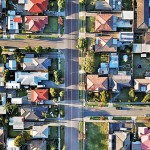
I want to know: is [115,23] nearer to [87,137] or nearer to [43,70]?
[43,70]

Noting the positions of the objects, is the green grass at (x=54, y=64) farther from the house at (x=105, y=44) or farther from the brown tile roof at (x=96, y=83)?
the house at (x=105, y=44)

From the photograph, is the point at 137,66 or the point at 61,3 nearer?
the point at 61,3

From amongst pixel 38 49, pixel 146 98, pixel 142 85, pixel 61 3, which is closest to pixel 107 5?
pixel 61 3

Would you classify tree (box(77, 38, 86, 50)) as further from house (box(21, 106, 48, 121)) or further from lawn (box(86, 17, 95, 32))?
house (box(21, 106, 48, 121))

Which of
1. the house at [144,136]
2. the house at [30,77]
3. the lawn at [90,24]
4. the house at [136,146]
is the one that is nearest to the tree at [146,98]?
the house at [144,136]

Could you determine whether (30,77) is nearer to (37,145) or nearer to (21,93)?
(21,93)

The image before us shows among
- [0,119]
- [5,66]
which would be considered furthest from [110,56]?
[0,119]
